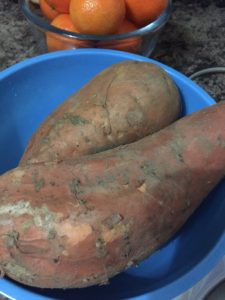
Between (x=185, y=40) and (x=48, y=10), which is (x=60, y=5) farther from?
(x=185, y=40)

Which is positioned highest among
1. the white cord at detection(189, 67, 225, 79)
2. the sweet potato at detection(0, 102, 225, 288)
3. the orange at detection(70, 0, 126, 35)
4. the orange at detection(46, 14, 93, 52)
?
the orange at detection(70, 0, 126, 35)

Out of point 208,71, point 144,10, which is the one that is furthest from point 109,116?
point 208,71

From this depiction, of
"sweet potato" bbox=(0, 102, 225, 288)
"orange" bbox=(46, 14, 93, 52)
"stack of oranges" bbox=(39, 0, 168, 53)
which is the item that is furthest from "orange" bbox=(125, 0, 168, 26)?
"sweet potato" bbox=(0, 102, 225, 288)

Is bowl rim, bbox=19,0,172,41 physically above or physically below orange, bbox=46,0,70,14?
below

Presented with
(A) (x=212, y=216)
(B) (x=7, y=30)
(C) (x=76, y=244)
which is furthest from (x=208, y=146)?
(B) (x=7, y=30)

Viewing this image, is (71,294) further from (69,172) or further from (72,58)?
(72,58)

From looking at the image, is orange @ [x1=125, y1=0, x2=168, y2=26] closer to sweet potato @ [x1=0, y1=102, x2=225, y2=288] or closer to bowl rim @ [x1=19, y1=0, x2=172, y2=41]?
bowl rim @ [x1=19, y1=0, x2=172, y2=41]
